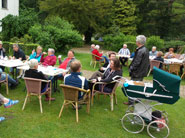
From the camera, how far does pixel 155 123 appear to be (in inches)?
148

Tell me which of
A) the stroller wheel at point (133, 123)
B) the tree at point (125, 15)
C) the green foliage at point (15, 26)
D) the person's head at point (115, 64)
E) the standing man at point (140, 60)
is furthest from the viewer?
the tree at point (125, 15)

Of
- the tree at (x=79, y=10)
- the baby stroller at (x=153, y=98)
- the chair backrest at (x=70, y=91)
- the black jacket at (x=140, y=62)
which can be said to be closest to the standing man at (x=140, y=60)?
the black jacket at (x=140, y=62)

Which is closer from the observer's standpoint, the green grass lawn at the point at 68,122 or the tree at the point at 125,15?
the green grass lawn at the point at 68,122

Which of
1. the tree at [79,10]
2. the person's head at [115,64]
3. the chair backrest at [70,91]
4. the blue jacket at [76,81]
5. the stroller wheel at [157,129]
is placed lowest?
the stroller wheel at [157,129]

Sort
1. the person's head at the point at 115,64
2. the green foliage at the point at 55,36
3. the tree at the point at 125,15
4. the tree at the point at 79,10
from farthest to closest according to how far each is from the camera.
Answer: the tree at the point at 125,15
the tree at the point at 79,10
the green foliage at the point at 55,36
the person's head at the point at 115,64

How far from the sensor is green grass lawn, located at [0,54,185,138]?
11.9 ft

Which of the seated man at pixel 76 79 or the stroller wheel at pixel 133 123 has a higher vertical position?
the seated man at pixel 76 79

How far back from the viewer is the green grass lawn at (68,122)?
3631 mm

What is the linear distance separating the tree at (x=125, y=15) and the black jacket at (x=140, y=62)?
21.6m

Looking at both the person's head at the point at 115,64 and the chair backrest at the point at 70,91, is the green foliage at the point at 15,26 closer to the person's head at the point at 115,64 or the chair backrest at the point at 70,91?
the person's head at the point at 115,64

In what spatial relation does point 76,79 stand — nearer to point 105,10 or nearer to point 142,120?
point 142,120

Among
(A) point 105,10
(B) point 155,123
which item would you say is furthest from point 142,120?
(A) point 105,10

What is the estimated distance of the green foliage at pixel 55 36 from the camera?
12766 millimetres

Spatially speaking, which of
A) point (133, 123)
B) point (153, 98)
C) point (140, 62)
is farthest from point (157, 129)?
point (140, 62)
